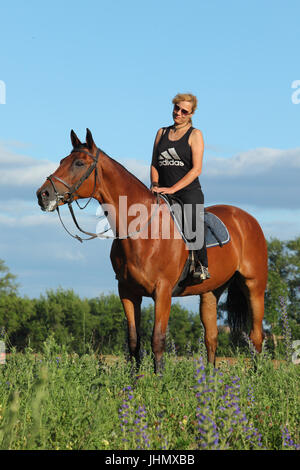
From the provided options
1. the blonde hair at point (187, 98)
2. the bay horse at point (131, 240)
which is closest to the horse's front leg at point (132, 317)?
the bay horse at point (131, 240)

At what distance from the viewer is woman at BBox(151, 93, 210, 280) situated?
841 cm

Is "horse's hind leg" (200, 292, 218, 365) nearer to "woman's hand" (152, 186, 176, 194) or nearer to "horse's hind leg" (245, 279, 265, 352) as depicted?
"horse's hind leg" (245, 279, 265, 352)

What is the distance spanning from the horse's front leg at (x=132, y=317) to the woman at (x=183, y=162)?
3.51 ft

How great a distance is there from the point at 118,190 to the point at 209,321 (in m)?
3.55

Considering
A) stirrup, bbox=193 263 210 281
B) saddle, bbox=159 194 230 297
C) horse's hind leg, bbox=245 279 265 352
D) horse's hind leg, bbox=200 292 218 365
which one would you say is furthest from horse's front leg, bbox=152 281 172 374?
Result: horse's hind leg, bbox=245 279 265 352

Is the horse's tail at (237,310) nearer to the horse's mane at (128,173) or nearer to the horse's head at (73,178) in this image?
the horse's mane at (128,173)

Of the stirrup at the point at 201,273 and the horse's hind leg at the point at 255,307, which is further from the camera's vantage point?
the horse's hind leg at the point at 255,307

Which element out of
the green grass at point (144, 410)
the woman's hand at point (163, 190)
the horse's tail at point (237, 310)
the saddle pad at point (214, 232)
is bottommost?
the green grass at point (144, 410)

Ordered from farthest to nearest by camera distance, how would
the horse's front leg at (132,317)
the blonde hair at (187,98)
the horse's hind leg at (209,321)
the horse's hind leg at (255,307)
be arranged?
the horse's hind leg at (255,307)
the horse's hind leg at (209,321)
the blonde hair at (187,98)
the horse's front leg at (132,317)

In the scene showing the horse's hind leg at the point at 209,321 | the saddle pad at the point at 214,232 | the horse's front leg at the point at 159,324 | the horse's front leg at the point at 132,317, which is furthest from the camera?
the horse's hind leg at the point at 209,321

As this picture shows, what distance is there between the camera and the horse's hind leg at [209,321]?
10.2m

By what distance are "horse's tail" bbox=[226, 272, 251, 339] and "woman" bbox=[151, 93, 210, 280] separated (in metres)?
2.31

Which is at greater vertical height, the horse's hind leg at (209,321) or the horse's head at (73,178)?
the horse's head at (73,178)
